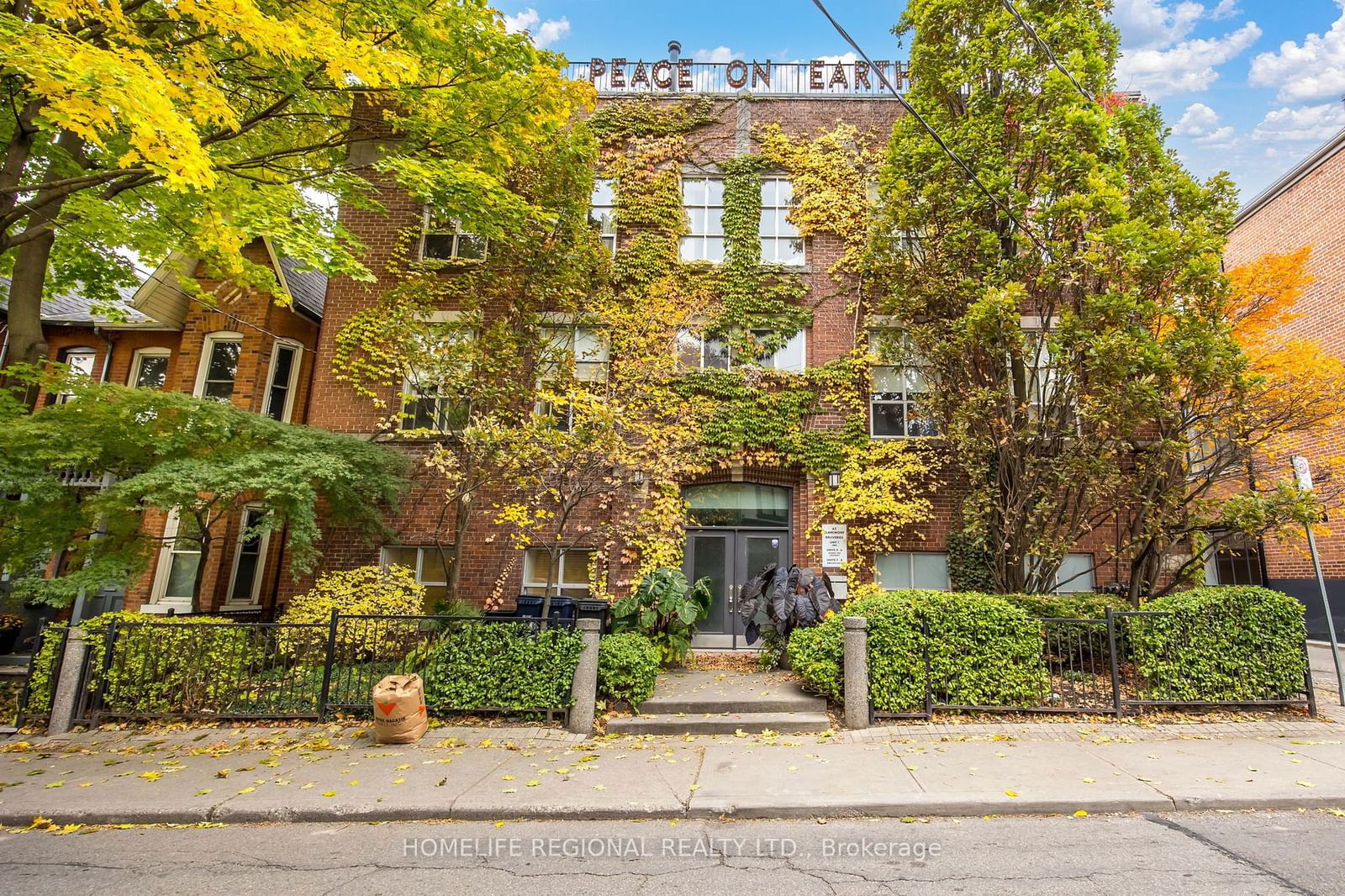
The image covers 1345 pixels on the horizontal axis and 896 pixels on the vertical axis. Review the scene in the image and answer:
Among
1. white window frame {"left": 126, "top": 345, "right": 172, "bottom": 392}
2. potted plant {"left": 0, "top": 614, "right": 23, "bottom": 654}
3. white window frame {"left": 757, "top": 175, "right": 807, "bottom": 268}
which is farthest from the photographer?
white window frame {"left": 126, "top": 345, "right": 172, "bottom": 392}

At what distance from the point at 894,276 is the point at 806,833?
369 inches

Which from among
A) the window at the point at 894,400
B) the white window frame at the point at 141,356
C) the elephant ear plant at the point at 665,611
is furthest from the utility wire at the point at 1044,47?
the white window frame at the point at 141,356

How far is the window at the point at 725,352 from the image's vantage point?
1283 centimetres

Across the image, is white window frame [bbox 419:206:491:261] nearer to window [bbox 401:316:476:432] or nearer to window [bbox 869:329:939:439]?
window [bbox 401:316:476:432]

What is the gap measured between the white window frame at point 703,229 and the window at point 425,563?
8069 millimetres

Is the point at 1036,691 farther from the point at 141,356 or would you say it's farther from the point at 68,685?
the point at 141,356

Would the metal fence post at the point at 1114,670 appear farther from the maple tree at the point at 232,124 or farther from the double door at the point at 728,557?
the maple tree at the point at 232,124

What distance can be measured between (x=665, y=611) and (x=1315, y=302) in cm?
1746

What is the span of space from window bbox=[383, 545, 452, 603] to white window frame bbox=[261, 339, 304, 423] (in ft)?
11.3

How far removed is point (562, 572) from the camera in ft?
40.1

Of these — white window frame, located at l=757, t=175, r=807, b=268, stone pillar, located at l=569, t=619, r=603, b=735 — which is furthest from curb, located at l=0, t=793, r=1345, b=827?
white window frame, located at l=757, t=175, r=807, b=268

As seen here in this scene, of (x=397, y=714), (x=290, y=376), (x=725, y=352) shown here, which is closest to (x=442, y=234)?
(x=290, y=376)

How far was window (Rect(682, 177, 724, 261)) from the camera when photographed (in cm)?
1371

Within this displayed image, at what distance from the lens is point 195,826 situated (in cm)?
490
